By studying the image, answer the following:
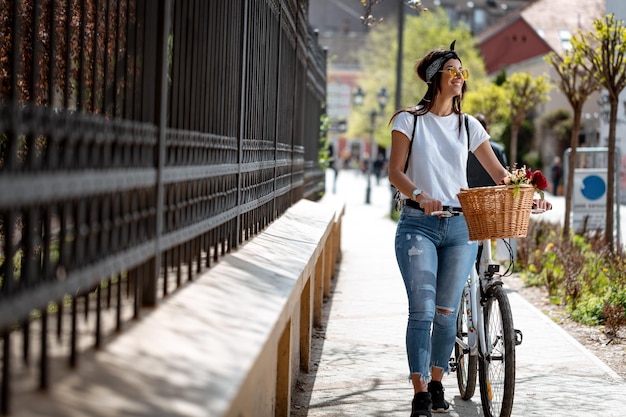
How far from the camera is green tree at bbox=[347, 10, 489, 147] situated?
6475 cm

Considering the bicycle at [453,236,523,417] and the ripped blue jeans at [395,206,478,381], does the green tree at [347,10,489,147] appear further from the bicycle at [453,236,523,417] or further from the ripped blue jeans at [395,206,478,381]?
the ripped blue jeans at [395,206,478,381]

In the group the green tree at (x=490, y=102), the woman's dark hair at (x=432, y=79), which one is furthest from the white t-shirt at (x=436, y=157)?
the green tree at (x=490, y=102)

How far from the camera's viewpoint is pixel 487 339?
6242mm

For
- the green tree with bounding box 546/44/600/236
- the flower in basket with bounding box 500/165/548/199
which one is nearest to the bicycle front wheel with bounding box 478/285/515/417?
the flower in basket with bounding box 500/165/548/199

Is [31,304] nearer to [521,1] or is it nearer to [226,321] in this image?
[226,321]

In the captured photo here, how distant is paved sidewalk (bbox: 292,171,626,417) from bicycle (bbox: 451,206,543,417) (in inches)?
10.8

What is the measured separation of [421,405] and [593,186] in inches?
467

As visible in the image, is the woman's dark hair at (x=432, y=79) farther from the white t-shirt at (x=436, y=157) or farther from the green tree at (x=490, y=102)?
the green tree at (x=490, y=102)

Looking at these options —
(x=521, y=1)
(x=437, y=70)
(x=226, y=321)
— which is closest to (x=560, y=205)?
(x=437, y=70)

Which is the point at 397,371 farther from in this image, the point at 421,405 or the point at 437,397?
the point at 421,405

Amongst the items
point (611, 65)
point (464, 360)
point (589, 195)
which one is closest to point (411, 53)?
point (589, 195)

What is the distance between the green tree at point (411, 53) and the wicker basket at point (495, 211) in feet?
164

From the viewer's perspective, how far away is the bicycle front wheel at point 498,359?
5.84m

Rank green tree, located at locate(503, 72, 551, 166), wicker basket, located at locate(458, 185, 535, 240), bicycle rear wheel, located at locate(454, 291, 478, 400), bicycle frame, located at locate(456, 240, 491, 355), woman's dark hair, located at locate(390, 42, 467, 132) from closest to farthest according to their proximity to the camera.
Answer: wicker basket, located at locate(458, 185, 535, 240) < woman's dark hair, located at locate(390, 42, 467, 132) < bicycle frame, located at locate(456, 240, 491, 355) < bicycle rear wheel, located at locate(454, 291, 478, 400) < green tree, located at locate(503, 72, 551, 166)
